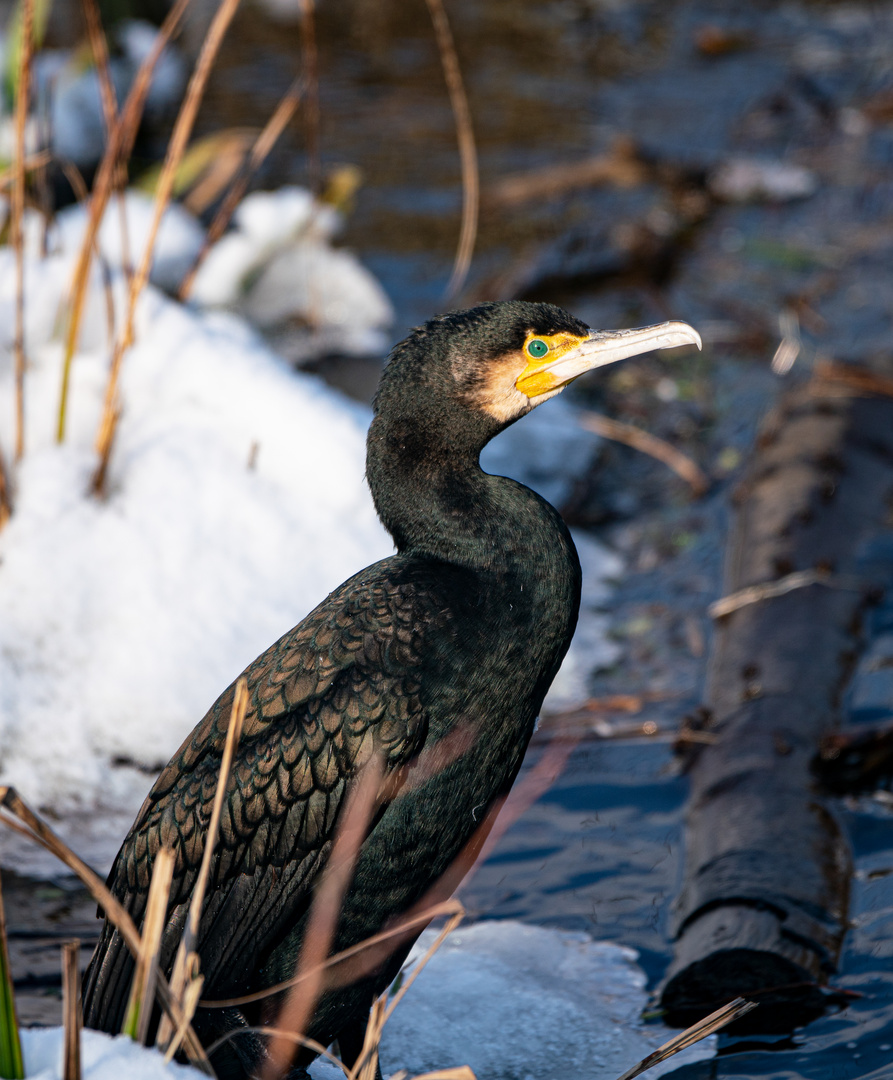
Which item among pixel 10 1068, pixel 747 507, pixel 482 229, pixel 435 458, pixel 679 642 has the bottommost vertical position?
pixel 10 1068

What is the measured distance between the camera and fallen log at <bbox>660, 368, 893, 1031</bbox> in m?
2.69

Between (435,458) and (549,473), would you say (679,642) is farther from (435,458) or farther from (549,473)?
(435,458)

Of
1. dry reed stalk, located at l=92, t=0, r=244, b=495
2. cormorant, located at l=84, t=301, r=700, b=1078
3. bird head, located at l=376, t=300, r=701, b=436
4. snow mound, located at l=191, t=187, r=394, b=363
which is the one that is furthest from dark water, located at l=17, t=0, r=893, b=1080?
dry reed stalk, located at l=92, t=0, r=244, b=495

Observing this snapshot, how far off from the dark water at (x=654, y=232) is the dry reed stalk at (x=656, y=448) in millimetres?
78

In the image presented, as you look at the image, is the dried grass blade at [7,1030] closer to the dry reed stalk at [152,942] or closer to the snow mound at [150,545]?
the dry reed stalk at [152,942]

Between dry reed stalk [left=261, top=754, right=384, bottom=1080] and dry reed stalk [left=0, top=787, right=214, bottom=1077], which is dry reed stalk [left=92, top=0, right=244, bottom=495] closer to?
dry reed stalk [left=261, top=754, right=384, bottom=1080]

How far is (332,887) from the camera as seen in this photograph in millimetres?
2264

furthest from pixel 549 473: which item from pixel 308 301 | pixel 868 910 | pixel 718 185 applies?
pixel 718 185

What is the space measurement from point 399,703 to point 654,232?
4675 mm

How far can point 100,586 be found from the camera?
144 inches

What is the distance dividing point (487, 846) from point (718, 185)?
15.8 ft

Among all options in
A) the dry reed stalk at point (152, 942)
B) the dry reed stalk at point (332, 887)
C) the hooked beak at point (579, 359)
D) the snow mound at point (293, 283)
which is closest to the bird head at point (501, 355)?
the hooked beak at point (579, 359)

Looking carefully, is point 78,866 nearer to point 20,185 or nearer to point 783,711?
point 783,711

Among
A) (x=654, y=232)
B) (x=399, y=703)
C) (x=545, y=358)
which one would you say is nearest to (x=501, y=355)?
(x=545, y=358)
